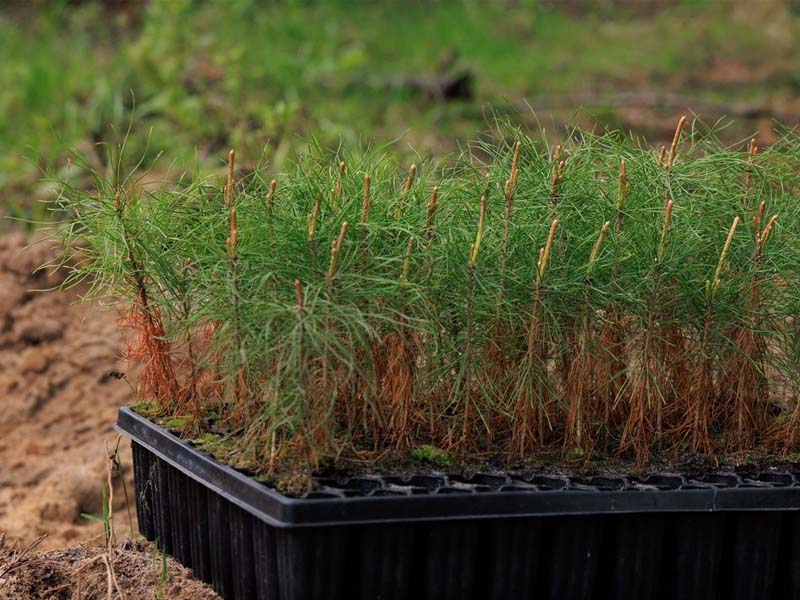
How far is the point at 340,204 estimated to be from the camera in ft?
8.44

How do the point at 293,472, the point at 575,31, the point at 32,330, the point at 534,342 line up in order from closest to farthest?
the point at 293,472, the point at 534,342, the point at 32,330, the point at 575,31

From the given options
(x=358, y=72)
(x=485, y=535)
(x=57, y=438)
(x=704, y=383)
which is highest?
(x=358, y=72)

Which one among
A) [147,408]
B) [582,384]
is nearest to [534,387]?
[582,384]

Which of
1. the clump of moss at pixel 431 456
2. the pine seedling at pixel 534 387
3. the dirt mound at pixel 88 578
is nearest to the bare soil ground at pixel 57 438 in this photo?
the dirt mound at pixel 88 578

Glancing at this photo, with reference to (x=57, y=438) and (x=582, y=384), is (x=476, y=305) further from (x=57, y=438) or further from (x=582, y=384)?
(x=57, y=438)

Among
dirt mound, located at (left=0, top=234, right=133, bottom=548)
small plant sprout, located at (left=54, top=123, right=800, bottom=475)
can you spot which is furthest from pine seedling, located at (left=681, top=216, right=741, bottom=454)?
dirt mound, located at (left=0, top=234, right=133, bottom=548)

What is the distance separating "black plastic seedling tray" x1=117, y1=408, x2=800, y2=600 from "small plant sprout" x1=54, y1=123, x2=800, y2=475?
0.40 ft

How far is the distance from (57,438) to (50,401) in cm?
24

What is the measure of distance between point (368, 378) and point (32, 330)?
7.46ft

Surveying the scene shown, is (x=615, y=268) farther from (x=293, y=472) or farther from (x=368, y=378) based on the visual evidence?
(x=293, y=472)

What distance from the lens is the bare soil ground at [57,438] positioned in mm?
2613

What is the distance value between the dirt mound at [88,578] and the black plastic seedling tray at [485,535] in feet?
0.23

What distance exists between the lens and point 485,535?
7.91 ft

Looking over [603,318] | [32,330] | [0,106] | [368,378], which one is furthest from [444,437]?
[0,106]
